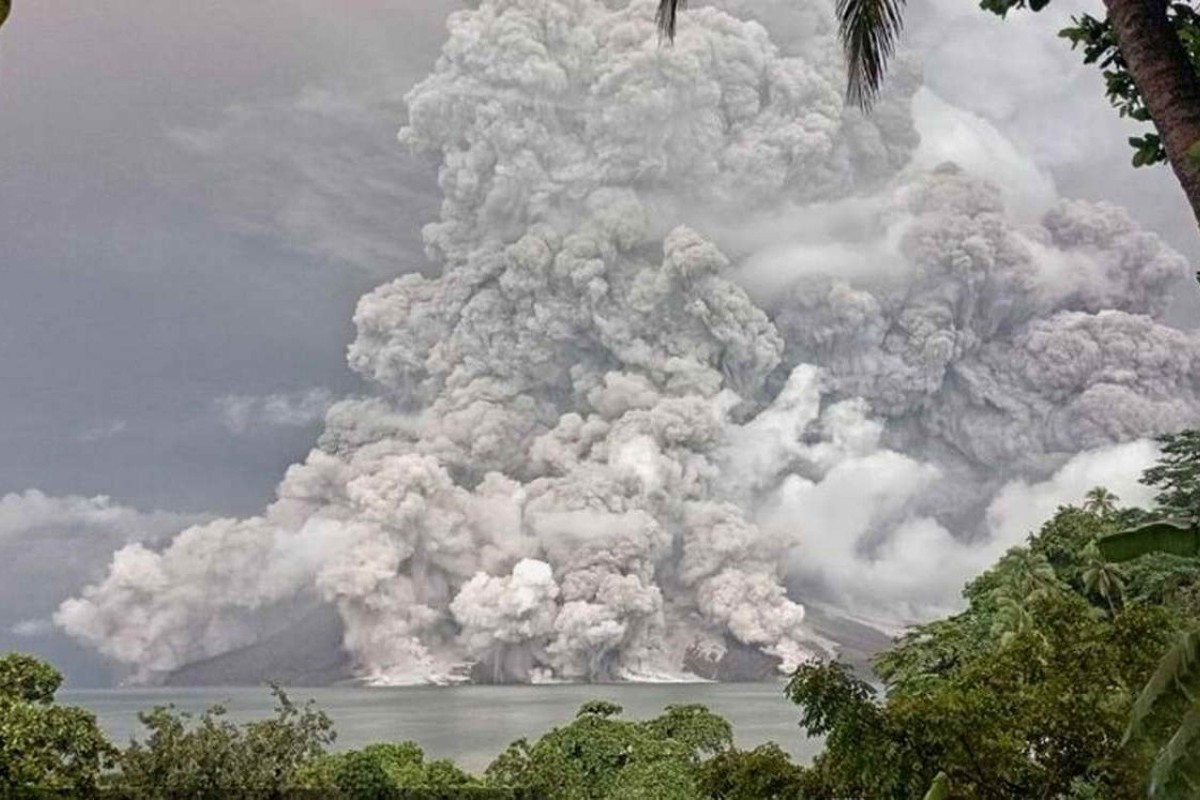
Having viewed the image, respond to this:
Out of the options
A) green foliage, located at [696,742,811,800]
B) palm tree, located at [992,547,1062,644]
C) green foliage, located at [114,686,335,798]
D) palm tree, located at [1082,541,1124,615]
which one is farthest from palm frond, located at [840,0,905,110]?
palm tree, located at [1082,541,1124,615]

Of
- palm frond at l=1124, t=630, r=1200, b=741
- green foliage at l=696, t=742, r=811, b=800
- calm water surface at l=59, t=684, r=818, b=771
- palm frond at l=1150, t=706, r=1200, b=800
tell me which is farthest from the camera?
calm water surface at l=59, t=684, r=818, b=771

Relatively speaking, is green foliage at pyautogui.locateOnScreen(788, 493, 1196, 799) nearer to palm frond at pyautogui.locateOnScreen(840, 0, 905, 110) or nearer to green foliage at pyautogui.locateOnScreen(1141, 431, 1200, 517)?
palm frond at pyautogui.locateOnScreen(840, 0, 905, 110)

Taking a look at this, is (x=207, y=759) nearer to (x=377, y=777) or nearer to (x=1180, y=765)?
(x=377, y=777)

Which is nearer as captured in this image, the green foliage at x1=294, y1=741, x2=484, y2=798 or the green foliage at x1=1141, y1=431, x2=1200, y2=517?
the green foliage at x1=294, y1=741, x2=484, y2=798

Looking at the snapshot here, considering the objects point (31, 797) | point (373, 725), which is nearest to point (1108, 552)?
point (31, 797)

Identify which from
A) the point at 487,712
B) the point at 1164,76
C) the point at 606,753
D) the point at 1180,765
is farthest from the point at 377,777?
the point at 487,712

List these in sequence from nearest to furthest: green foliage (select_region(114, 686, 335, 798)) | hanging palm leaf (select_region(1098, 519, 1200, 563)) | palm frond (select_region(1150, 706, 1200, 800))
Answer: palm frond (select_region(1150, 706, 1200, 800)) < hanging palm leaf (select_region(1098, 519, 1200, 563)) < green foliage (select_region(114, 686, 335, 798))
